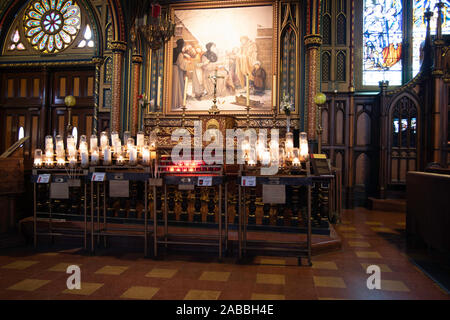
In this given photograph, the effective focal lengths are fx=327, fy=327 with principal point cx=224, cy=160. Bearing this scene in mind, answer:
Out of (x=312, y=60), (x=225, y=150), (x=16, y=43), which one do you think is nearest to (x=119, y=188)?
(x=225, y=150)

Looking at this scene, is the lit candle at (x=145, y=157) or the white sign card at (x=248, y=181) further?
the lit candle at (x=145, y=157)

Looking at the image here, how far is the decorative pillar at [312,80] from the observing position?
8266mm

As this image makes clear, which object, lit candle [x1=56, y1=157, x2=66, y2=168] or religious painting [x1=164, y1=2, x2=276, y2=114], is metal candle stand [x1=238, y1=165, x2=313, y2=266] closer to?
lit candle [x1=56, y1=157, x2=66, y2=168]

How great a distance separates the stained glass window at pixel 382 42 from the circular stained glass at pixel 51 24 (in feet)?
28.4

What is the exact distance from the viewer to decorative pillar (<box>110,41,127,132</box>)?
912cm

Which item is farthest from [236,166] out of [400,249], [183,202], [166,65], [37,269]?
[166,65]

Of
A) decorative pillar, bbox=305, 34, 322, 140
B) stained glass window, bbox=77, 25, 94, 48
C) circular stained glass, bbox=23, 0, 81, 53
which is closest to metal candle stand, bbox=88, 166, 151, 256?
decorative pillar, bbox=305, 34, 322, 140

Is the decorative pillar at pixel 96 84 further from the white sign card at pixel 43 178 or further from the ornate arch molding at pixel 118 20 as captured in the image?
the white sign card at pixel 43 178

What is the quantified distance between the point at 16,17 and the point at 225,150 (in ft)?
28.6

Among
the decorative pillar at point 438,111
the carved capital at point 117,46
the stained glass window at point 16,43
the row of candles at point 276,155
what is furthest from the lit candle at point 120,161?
the stained glass window at point 16,43

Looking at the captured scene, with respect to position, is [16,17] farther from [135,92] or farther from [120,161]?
[120,161]

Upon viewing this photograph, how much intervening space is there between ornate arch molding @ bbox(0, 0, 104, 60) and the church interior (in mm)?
42
